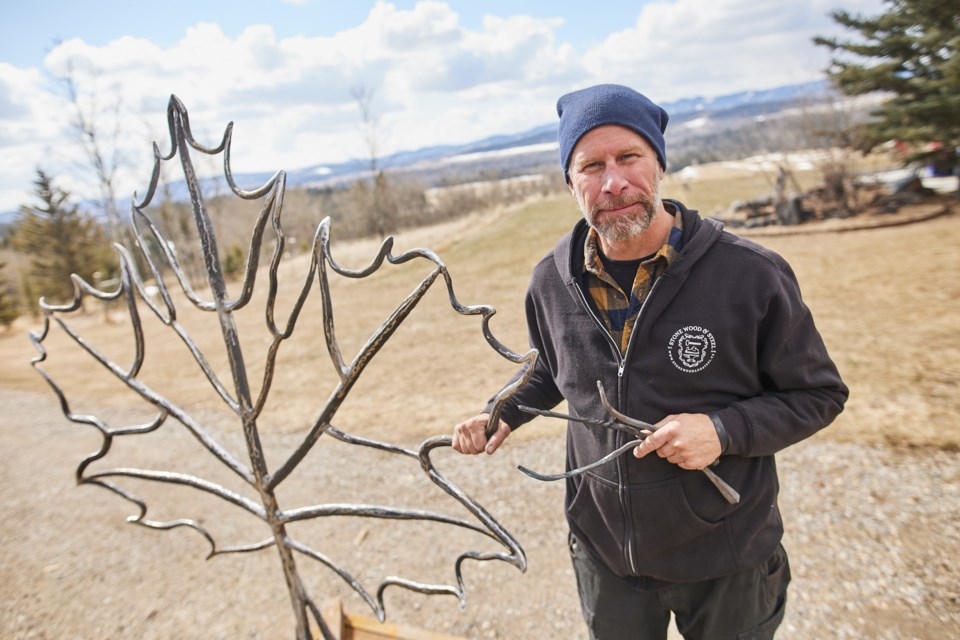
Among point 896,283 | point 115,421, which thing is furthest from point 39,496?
point 896,283

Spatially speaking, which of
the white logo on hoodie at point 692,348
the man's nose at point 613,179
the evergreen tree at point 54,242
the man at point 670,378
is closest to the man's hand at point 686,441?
the man at point 670,378

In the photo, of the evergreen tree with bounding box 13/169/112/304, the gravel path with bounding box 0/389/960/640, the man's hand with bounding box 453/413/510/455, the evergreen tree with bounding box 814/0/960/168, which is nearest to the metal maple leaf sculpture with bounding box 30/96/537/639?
the man's hand with bounding box 453/413/510/455

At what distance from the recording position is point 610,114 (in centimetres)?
161

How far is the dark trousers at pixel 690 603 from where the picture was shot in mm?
1764

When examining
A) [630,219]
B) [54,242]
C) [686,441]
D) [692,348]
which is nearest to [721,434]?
[686,441]

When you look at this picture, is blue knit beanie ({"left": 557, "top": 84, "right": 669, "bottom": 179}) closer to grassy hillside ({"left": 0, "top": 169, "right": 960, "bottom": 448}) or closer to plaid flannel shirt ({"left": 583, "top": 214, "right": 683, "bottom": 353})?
plaid flannel shirt ({"left": 583, "top": 214, "right": 683, "bottom": 353})

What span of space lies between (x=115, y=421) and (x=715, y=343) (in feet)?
27.4

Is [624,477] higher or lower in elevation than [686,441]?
lower

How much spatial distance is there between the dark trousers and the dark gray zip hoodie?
83 millimetres

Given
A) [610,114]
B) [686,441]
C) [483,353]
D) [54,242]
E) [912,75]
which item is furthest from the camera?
[54,242]

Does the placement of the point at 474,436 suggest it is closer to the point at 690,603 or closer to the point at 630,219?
the point at 630,219

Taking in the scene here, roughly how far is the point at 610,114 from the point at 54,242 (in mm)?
30010

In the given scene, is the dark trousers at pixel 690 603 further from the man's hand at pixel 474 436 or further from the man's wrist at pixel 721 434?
the man's hand at pixel 474 436

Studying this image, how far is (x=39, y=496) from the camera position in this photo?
5.65 m
